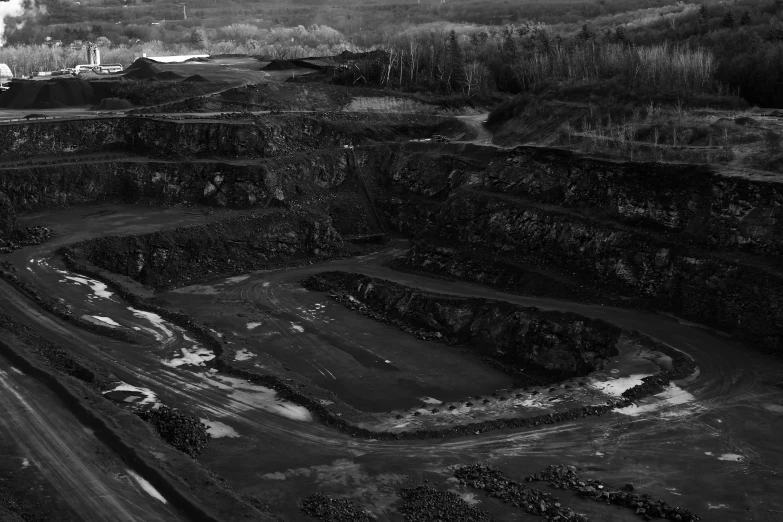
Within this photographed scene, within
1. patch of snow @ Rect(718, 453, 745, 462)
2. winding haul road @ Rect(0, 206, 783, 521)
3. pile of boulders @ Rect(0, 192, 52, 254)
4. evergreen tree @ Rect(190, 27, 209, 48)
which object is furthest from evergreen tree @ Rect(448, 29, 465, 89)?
evergreen tree @ Rect(190, 27, 209, 48)

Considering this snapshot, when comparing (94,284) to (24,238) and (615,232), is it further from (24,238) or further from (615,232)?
(615,232)

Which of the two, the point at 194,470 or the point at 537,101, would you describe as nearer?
the point at 194,470

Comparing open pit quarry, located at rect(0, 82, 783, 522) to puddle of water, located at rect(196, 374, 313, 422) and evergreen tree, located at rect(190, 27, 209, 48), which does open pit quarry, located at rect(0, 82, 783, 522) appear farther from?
evergreen tree, located at rect(190, 27, 209, 48)

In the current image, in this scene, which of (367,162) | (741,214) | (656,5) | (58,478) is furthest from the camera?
(656,5)

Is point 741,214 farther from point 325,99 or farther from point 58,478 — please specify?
point 325,99

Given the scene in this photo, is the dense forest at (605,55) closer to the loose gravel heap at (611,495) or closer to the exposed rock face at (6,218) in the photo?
the exposed rock face at (6,218)

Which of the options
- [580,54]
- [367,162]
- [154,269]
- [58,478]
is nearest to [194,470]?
[58,478]
